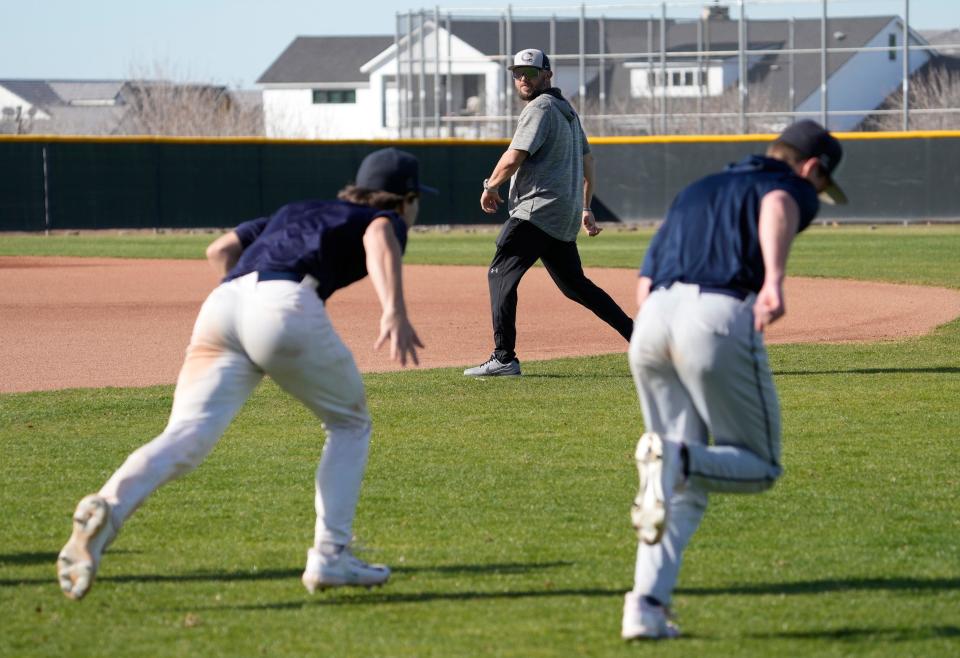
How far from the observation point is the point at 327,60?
79688mm

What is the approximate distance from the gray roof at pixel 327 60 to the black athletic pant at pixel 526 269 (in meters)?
70.1

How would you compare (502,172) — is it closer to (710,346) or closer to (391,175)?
(391,175)

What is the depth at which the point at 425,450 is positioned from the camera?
746cm

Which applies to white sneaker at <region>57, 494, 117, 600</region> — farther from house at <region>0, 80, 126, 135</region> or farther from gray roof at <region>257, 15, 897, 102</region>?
house at <region>0, 80, 126, 135</region>

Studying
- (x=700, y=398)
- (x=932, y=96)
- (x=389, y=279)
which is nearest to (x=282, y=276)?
(x=389, y=279)

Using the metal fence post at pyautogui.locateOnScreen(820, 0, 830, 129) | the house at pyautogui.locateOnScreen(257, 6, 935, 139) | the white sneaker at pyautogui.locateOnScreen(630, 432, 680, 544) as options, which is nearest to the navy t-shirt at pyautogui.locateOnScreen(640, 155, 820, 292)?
the white sneaker at pyautogui.locateOnScreen(630, 432, 680, 544)

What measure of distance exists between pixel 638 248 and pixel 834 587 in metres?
20.6

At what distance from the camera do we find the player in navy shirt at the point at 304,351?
4.59 metres

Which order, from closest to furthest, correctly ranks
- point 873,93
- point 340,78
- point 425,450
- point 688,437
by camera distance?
point 688,437 < point 425,450 < point 873,93 < point 340,78

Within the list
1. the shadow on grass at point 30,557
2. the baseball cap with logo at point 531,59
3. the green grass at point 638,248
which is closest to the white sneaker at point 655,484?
the shadow on grass at point 30,557

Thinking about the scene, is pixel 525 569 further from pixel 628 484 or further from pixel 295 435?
pixel 295 435

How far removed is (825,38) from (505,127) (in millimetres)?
8386

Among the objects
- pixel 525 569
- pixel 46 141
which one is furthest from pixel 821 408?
pixel 46 141

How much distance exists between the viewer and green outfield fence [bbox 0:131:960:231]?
1145 inches
